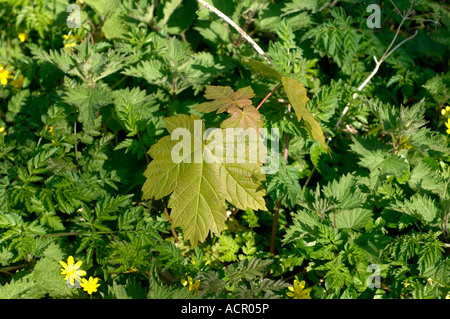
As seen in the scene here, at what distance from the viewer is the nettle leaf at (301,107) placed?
188 centimetres

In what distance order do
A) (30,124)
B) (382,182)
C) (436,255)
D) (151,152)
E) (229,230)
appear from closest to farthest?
1. (151,152)
2. (436,255)
3. (382,182)
4. (229,230)
5. (30,124)

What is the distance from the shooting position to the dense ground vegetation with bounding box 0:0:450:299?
78.3 inches

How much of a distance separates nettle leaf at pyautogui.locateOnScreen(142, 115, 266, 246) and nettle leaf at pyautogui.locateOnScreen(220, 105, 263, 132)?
0.07 metres

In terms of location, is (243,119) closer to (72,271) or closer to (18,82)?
(72,271)

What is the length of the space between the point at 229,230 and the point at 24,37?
98.0 inches

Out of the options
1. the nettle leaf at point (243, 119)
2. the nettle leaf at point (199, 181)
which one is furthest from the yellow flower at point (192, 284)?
the nettle leaf at point (243, 119)

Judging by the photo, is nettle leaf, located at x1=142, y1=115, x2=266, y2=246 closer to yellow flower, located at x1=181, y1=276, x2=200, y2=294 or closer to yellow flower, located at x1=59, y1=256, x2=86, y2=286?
yellow flower, located at x1=181, y1=276, x2=200, y2=294

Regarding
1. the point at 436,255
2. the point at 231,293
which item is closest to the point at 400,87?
the point at 436,255

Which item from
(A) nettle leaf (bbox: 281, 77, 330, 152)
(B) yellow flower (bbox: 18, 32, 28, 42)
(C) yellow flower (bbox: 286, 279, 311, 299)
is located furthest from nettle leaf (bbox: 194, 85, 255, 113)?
(B) yellow flower (bbox: 18, 32, 28, 42)

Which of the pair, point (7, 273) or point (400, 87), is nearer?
point (7, 273)

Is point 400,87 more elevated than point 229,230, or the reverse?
point 400,87

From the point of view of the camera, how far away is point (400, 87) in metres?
3.08

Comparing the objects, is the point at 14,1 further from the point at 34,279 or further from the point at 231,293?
the point at 231,293

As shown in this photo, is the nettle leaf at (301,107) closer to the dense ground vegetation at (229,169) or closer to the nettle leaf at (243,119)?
the dense ground vegetation at (229,169)
